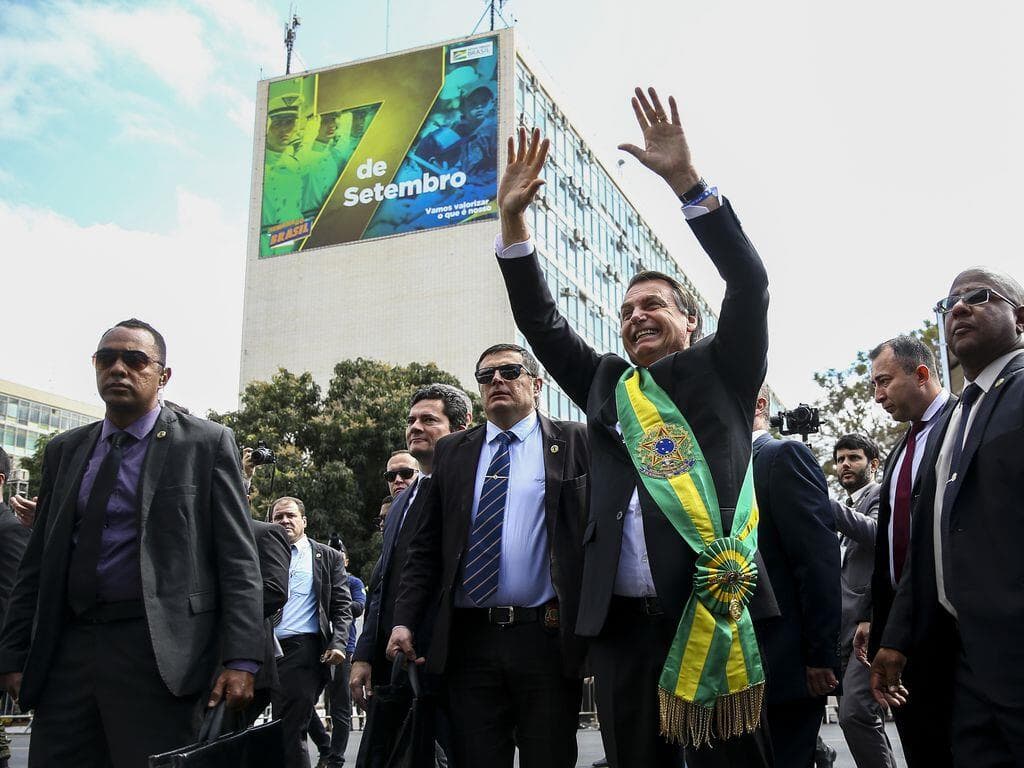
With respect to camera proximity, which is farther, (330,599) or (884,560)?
(330,599)

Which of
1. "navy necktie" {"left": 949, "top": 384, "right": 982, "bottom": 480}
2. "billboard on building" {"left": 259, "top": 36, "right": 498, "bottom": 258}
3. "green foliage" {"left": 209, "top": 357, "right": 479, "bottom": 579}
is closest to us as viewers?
"navy necktie" {"left": 949, "top": 384, "right": 982, "bottom": 480}

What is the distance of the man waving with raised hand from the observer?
312 cm

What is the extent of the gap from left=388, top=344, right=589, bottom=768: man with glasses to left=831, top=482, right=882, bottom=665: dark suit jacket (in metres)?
2.05

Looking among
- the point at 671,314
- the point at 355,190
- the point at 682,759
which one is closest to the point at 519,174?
the point at 671,314

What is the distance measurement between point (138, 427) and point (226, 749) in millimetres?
1511

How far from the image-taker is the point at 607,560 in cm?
336

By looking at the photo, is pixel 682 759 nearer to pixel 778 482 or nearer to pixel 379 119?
pixel 778 482

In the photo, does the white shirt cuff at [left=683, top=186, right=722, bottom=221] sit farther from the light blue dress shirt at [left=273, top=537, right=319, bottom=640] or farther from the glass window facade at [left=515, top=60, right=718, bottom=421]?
the glass window facade at [left=515, top=60, right=718, bottom=421]

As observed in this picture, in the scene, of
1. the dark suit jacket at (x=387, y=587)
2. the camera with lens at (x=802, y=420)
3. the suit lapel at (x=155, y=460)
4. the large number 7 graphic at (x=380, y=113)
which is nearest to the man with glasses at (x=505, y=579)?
the dark suit jacket at (x=387, y=587)

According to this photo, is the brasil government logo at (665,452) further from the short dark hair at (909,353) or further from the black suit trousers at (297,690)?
the black suit trousers at (297,690)

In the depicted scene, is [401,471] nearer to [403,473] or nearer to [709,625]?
[403,473]

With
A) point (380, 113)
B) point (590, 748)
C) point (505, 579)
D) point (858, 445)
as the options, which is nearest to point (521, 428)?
point (505, 579)

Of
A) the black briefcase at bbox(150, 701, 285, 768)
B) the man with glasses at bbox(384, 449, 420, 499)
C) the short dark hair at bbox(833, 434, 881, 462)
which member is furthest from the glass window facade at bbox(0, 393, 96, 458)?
the black briefcase at bbox(150, 701, 285, 768)

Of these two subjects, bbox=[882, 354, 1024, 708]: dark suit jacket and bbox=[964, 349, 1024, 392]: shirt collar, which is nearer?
bbox=[882, 354, 1024, 708]: dark suit jacket
